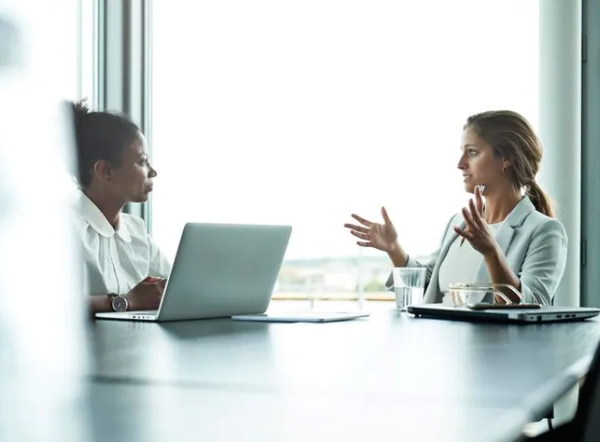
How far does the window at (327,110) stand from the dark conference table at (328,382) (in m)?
2.39

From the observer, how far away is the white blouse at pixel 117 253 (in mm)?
2717

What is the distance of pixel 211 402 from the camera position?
2.29 ft

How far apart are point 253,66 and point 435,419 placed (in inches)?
148

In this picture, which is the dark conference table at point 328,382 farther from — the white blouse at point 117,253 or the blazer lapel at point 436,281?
the blazer lapel at point 436,281

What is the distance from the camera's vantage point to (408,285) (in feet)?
7.28

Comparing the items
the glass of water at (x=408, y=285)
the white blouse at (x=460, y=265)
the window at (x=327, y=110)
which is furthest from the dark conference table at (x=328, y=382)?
the window at (x=327, y=110)

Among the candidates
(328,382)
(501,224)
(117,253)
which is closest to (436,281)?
(501,224)

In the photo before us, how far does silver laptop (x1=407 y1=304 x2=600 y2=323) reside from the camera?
171cm

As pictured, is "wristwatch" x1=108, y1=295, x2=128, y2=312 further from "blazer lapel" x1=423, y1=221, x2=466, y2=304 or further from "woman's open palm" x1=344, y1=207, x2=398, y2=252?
"blazer lapel" x1=423, y1=221, x2=466, y2=304

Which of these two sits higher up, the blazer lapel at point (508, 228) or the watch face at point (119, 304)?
the blazer lapel at point (508, 228)

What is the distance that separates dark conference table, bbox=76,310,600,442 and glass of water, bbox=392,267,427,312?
2.11 ft

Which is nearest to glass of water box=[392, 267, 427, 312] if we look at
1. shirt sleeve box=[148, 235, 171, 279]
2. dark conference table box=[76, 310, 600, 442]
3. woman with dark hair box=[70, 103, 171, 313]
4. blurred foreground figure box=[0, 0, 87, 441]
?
dark conference table box=[76, 310, 600, 442]

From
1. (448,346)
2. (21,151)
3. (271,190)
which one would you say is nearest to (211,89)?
(271,190)

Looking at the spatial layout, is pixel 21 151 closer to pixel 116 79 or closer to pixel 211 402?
pixel 211 402
